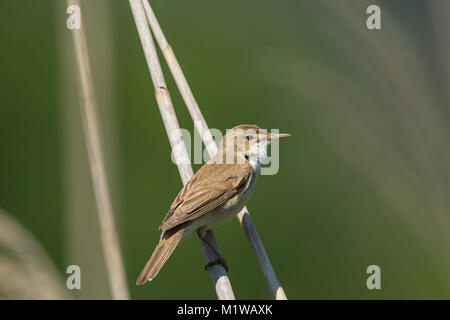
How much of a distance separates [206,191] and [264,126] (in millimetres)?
1618

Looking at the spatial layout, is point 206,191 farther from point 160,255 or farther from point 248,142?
point 248,142

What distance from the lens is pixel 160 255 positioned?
2945 mm

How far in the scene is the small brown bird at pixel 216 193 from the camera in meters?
3.00

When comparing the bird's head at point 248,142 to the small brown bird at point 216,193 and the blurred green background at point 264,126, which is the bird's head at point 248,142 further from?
the blurred green background at point 264,126

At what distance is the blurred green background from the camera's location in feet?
10.6

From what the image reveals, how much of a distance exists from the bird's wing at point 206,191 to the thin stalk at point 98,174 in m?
0.40

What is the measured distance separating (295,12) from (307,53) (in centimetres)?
48

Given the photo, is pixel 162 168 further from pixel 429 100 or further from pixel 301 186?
pixel 429 100

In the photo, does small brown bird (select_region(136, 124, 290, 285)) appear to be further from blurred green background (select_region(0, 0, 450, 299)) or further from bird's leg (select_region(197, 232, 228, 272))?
blurred green background (select_region(0, 0, 450, 299))

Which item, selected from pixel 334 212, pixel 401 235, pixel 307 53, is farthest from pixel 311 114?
pixel 401 235

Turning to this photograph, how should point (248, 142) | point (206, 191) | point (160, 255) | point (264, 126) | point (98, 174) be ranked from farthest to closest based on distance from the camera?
point (264, 126) → point (248, 142) → point (206, 191) → point (160, 255) → point (98, 174)

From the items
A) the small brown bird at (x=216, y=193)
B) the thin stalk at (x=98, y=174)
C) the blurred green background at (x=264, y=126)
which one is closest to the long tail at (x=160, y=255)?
the small brown bird at (x=216, y=193)

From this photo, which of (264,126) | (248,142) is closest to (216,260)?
(248,142)

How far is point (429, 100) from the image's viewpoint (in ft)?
10.2
